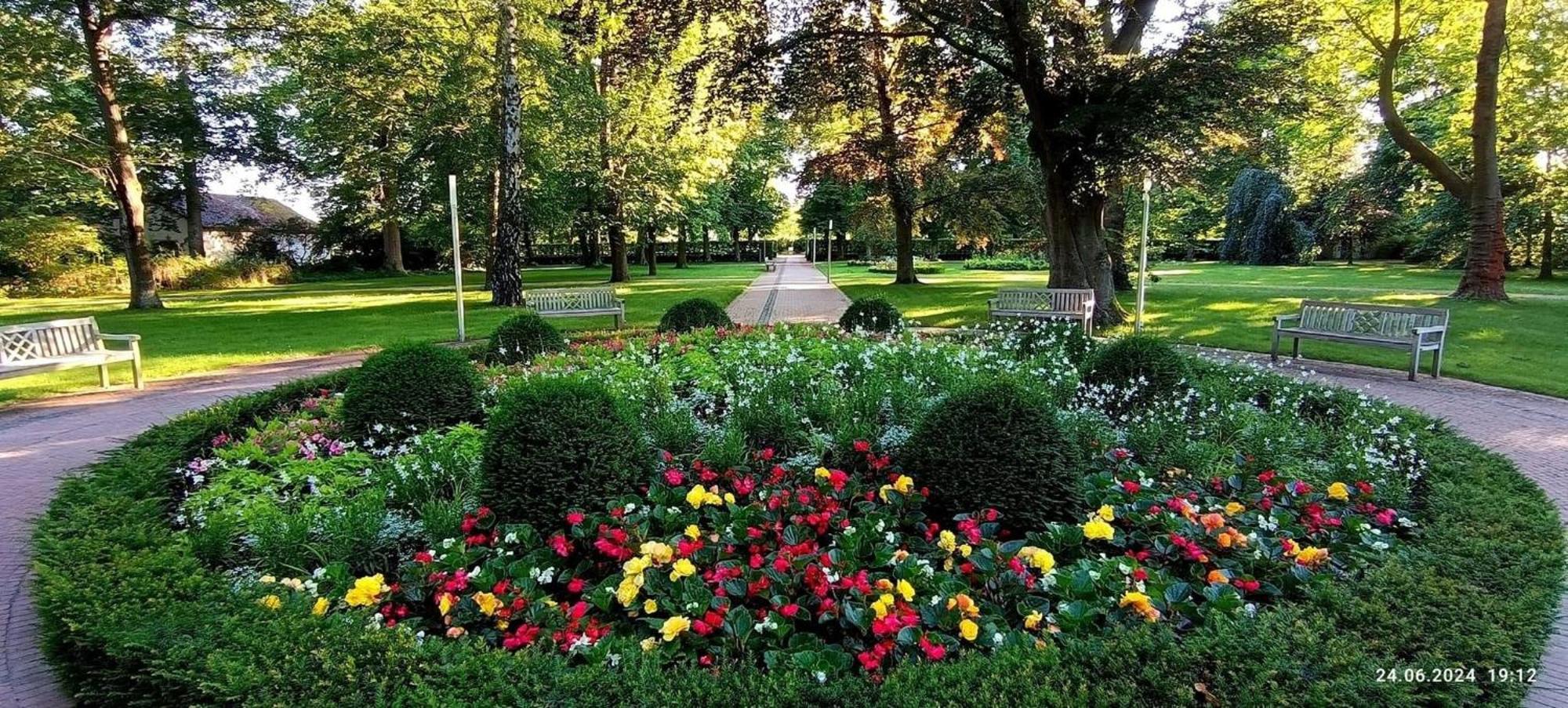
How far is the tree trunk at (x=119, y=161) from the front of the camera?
53.4 ft

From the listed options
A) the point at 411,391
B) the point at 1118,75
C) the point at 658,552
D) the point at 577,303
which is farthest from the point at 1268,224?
the point at 658,552

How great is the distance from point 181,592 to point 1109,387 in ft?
18.2

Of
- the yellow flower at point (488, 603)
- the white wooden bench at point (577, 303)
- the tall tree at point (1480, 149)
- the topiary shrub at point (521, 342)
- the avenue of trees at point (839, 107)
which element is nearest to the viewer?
the yellow flower at point (488, 603)

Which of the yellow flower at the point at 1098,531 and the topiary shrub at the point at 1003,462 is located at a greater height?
the topiary shrub at the point at 1003,462

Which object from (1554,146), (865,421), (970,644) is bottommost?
(970,644)

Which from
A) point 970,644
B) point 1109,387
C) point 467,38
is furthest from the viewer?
point 467,38

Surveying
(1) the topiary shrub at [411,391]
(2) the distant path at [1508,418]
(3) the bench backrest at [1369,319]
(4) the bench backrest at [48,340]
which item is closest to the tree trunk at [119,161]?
(4) the bench backrest at [48,340]

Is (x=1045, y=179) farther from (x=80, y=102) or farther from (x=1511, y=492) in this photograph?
(x=80, y=102)

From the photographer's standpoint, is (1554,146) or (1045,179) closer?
(1045,179)

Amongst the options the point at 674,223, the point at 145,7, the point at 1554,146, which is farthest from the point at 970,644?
the point at 674,223

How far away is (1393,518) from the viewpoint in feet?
11.2

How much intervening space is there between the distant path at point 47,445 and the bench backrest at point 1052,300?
401 inches

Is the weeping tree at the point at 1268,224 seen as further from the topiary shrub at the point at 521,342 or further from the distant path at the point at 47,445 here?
the distant path at the point at 47,445

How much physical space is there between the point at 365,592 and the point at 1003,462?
9.03 ft
